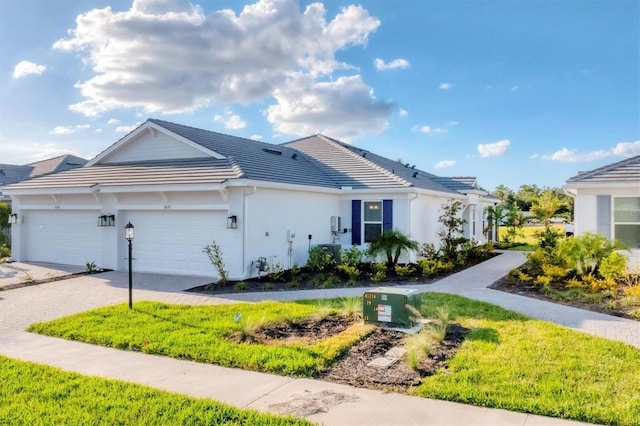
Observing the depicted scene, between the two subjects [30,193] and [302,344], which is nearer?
[302,344]

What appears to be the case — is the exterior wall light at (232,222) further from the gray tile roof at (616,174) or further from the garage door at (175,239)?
the gray tile roof at (616,174)

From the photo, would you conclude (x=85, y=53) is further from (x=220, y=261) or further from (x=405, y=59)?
(x=405, y=59)

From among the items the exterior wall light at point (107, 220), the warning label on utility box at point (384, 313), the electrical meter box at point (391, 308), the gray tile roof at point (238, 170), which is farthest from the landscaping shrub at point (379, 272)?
the exterior wall light at point (107, 220)

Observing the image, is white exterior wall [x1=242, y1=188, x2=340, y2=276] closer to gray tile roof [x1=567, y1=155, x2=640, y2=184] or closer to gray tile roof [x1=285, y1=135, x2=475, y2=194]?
gray tile roof [x1=285, y1=135, x2=475, y2=194]

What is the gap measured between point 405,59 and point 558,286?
9178 mm

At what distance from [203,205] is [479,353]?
9.54 meters

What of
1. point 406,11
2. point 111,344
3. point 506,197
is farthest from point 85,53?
point 506,197

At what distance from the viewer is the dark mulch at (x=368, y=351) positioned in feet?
18.0

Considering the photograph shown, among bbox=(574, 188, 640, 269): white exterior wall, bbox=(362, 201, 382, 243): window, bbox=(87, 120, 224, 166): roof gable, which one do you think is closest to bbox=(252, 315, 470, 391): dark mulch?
bbox=(362, 201, 382, 243): window

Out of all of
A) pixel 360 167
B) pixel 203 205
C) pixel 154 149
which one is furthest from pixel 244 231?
pixel 360 167

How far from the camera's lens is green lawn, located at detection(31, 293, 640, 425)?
4.80 meters

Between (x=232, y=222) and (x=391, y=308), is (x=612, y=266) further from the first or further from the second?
(x=232, y=222)

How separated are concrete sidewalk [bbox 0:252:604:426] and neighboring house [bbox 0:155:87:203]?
20996mm

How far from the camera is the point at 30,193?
16.7 metres
